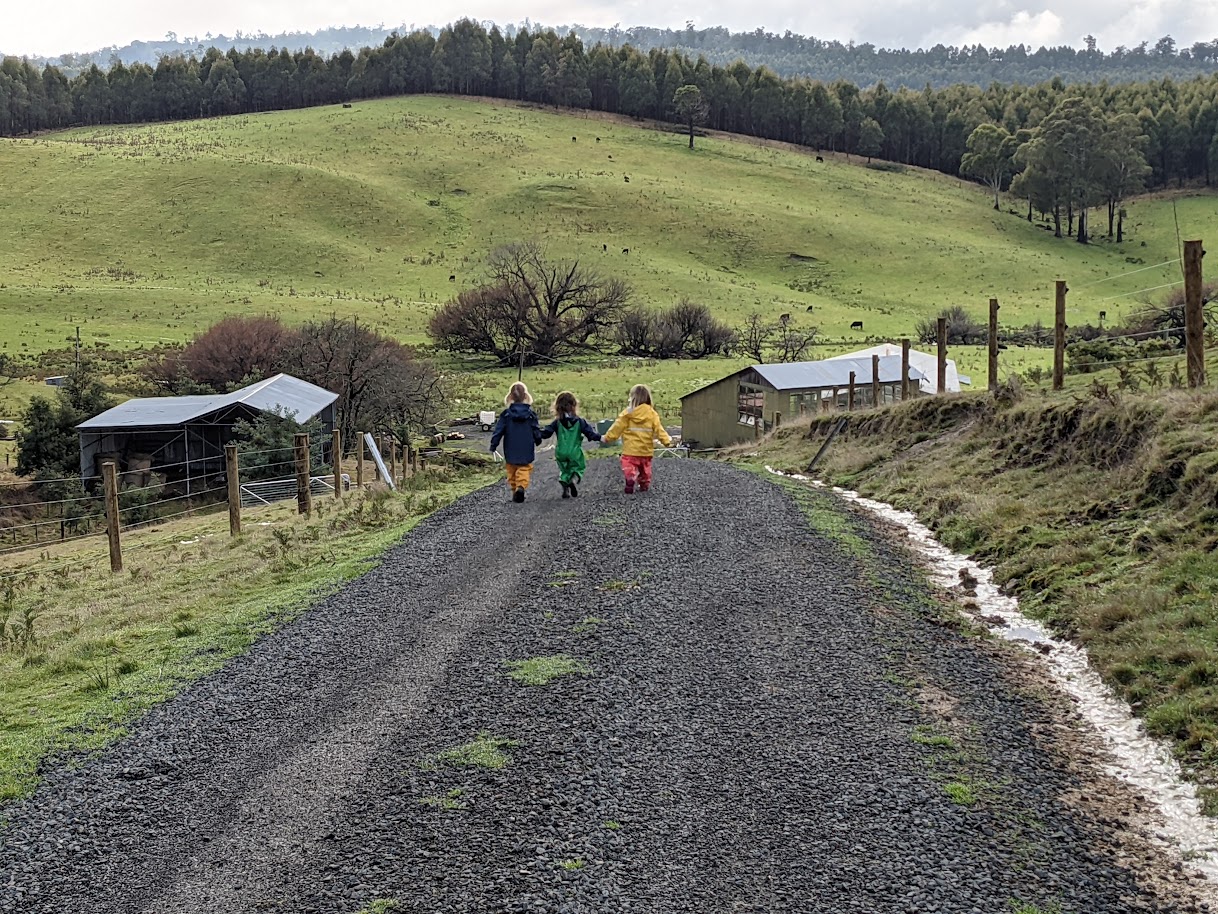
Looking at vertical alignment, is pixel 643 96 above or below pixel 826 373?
above

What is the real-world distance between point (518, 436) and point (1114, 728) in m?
10.5

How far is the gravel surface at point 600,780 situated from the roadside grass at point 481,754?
0.17 ft

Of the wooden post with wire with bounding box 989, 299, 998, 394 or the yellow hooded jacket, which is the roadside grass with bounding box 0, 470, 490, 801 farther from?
the wooden post with wire with bounding box 989, 299, 998, 394

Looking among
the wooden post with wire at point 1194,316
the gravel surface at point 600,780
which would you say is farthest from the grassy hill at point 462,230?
the gravel surface at point 600,780

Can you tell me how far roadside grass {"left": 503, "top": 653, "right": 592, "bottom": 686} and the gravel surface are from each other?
0.34 ft

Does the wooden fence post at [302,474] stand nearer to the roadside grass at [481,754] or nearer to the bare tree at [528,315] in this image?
the roadside grass at [481,754]

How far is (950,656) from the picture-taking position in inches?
348

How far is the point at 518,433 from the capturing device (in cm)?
1664

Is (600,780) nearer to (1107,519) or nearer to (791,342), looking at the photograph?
(1107,519)

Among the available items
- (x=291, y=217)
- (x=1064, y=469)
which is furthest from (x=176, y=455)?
(x=291, y=217)

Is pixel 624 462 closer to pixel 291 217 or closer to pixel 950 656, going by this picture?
pixel 950 656

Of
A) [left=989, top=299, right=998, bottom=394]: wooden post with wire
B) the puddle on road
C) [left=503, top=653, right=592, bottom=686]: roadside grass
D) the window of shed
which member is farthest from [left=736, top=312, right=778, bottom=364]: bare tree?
[left=503, top=653, right=592, bottom=686]: roadside grass

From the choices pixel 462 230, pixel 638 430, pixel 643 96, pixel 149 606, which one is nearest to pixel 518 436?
pixel 638 430

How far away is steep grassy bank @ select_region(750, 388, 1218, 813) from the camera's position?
7.97 m
